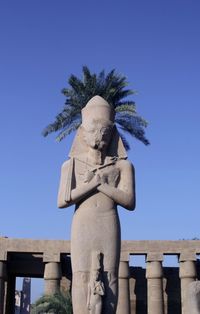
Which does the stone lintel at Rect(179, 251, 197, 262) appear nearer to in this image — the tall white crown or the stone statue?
the tall white crown

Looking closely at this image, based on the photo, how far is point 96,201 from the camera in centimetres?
681

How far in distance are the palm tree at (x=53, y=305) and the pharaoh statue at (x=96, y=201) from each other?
44.8 feet

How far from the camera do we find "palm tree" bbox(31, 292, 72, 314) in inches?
778

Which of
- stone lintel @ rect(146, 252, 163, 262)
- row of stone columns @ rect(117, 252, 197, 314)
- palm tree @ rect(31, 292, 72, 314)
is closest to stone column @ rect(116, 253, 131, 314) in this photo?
row of stone columns @ rect(117, 252, 197, 314)

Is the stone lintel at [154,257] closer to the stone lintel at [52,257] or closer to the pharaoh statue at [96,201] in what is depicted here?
the stone lintel at [52,257]

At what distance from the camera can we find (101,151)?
7105mm

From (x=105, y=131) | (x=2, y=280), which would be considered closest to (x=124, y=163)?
(x=105, y=131)

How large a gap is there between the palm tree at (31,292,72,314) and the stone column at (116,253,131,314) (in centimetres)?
562

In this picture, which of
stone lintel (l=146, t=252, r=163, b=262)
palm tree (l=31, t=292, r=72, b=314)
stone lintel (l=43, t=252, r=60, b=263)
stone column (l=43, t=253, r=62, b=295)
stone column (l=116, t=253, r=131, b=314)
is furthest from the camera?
stone lintel (l=43, t=252, r=60, b=263)

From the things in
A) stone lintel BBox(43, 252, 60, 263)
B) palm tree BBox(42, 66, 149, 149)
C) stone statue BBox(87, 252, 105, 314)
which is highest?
palm tree BBox(42, 66, 149, 149)

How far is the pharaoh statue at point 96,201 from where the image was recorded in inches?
253

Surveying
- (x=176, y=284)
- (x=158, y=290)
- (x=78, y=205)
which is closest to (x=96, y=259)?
(x=78, y=205)

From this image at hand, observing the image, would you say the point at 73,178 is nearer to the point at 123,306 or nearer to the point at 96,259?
the point at 96,259

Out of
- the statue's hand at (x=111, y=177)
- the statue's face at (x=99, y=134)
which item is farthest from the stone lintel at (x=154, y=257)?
the statue's face at (x=99, y=134)
